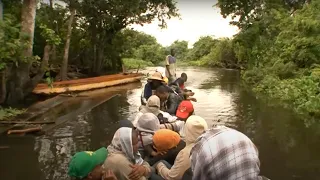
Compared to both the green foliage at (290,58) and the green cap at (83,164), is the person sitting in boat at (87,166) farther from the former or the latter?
the green foliage at (290,58)

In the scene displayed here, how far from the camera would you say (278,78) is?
1767cm

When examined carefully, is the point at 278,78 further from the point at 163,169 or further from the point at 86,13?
the point at 163,169

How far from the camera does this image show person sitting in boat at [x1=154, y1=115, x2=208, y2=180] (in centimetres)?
338

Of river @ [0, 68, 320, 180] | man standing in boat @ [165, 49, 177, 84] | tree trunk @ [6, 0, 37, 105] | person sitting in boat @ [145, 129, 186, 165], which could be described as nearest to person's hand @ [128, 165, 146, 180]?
person sitting in boat @ [145, 129, 186, 165]

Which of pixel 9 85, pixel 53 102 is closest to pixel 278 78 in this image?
pixel 53 102

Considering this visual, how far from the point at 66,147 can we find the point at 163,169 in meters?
3.97

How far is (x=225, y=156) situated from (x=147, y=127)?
217 cm

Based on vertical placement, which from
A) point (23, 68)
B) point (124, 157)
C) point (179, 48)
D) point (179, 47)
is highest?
point (179, 47)

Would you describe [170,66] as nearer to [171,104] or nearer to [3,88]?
[171,104]

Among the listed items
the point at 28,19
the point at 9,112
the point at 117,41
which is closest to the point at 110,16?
the point at 117,41

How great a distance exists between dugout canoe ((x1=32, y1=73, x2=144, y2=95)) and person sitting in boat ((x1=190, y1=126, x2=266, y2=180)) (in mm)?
12223

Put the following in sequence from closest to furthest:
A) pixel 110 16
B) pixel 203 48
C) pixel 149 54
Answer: pixel 110 16
pixel 149 54
pixel 203 48

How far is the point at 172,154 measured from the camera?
435cm

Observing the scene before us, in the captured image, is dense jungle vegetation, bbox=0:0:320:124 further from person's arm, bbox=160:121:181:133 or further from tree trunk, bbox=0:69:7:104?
person's arm, bbox=160:121:181:133
